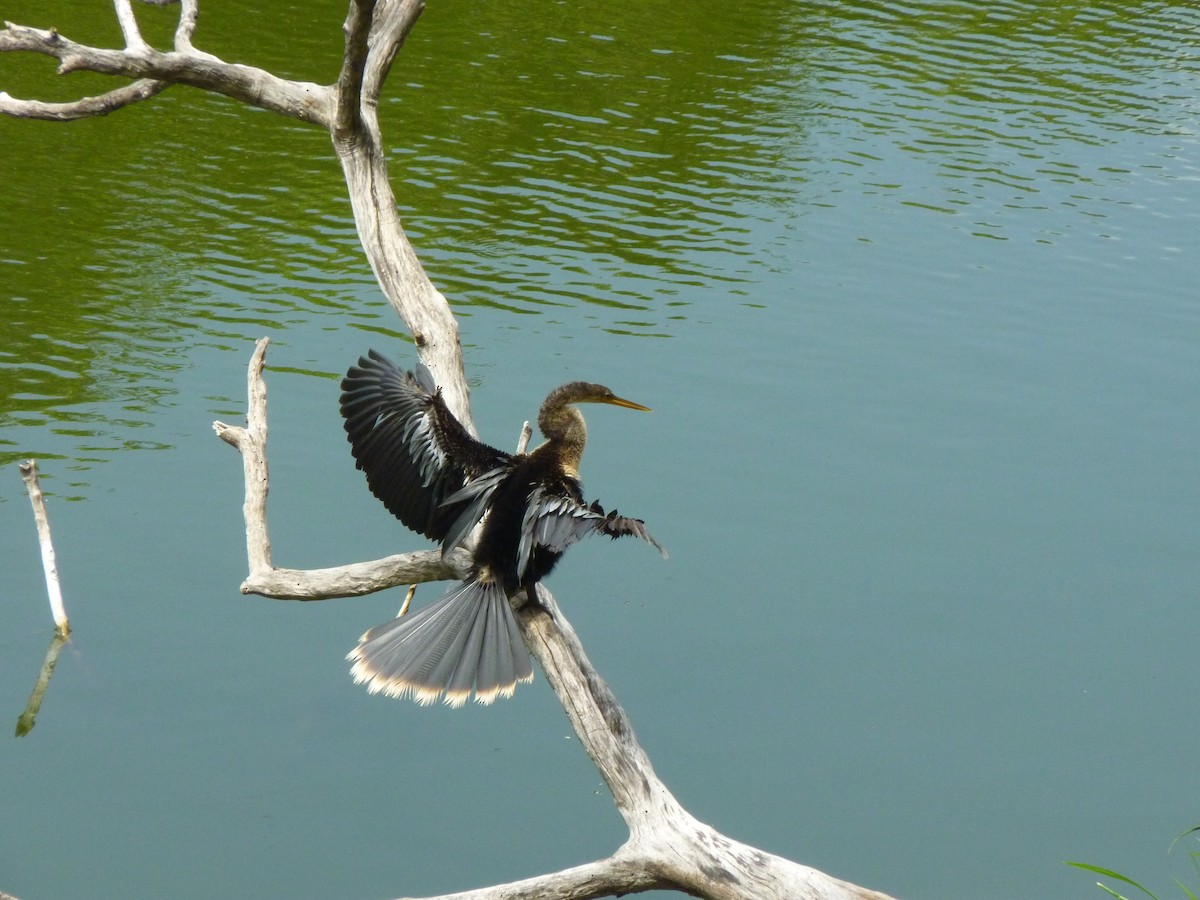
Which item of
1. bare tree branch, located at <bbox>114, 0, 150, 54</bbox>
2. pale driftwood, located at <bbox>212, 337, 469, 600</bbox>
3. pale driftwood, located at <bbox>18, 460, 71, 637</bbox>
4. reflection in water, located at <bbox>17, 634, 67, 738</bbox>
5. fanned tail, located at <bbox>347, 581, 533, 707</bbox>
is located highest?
bare tree branch, located at <bbox>114, 0, 150, 54</bbox>

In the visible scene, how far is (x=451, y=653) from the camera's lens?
3.31m

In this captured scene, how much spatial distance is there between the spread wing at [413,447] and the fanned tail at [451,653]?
0.72 feet

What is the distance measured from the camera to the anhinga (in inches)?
128

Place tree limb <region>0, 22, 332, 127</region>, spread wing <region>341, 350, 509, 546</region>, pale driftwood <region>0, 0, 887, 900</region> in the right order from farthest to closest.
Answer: tree limb <region>0, 22, 332, 127</region>
spread wing <region>341, 350, 509, 546</region>
pale driftwood <region>0, 0, 887, 900</region>

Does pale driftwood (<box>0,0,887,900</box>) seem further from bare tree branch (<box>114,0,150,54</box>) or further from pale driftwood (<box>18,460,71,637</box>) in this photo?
pale driftwood (<box>18,460,71,637</box>)

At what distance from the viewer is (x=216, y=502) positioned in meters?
5.81

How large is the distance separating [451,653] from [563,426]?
81 cm

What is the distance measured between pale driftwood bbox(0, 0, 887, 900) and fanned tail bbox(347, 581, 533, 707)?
8cm

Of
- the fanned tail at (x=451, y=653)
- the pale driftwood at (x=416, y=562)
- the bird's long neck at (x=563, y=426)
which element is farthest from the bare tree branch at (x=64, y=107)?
the fanned tail at (x=451, y=653)

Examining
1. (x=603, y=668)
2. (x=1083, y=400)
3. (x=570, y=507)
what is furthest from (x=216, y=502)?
(x=1083, y=400)

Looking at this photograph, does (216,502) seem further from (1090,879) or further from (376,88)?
(1090,879)

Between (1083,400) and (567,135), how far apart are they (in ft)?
17.3

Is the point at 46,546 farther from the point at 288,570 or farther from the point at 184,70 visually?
the point at 288,570

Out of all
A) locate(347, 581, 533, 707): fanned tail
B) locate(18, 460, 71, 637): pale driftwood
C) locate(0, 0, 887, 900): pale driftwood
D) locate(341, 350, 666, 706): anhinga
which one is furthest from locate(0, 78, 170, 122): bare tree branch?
locate(347, 581, 533, 707): fanned tail
